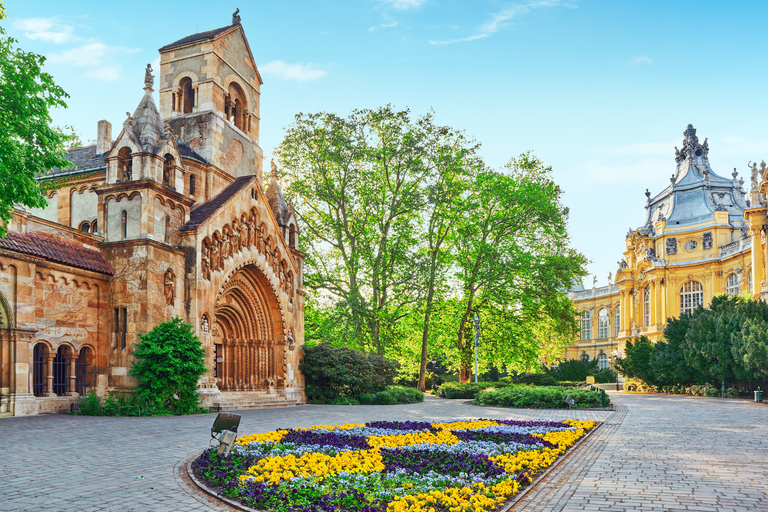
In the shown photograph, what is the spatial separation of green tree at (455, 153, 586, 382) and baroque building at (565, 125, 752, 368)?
2929 cm

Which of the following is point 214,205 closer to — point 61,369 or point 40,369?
point 61,369

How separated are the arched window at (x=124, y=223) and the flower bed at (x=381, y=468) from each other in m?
11.7

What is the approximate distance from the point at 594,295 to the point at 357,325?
6271 centimetres

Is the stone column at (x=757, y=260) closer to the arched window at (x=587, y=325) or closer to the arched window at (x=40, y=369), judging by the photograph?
the arched window at (x=587, y=325)

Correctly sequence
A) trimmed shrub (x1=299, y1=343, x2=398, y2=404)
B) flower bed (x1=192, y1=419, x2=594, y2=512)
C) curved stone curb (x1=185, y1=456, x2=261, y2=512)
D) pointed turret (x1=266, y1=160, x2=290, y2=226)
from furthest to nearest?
pointed turret (x1=266, y1=160, x2=290, y2=226) < trimmed shrub (x1=299, y1=343, x2=398, y2=404) < flower bed (x1=192, y1=419, x2=594, y2=512) < curved stone curb (x1=185, y1=456, x2=261, y2=512)

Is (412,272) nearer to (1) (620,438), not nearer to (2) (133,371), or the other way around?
(2) (133,371)

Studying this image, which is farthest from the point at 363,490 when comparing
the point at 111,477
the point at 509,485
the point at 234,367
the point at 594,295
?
the point at 594,295

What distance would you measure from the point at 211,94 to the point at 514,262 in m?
20.1

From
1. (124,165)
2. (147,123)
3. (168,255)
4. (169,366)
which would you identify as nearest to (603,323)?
(168,255)

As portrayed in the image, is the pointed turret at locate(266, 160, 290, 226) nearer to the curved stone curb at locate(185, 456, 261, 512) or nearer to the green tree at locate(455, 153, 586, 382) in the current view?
the green tree at locate(455, 153, 586, 382)

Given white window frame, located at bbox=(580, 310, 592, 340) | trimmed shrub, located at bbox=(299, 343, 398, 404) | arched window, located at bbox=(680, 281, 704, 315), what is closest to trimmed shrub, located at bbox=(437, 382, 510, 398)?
trimmed shrub, located at bbox=(299, 343, 398, 404)

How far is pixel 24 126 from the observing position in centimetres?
1533

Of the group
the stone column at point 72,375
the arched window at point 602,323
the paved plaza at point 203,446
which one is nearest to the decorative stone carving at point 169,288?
the stone column at point 72,375

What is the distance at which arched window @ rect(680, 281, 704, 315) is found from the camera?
66812 millimetres
